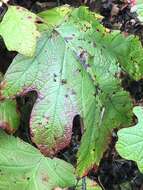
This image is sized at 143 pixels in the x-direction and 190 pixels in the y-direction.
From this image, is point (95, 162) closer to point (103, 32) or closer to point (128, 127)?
point (128, 127)

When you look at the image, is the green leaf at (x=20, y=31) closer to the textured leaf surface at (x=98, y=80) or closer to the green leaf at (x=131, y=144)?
the textured leaf surface at (x=98, y=80)

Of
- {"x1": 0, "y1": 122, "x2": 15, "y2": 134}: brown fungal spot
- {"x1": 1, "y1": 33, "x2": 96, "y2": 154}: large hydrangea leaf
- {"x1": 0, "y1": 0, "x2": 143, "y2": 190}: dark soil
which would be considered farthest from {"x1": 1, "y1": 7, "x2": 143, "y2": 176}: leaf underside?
{"x1": 0, "y1": 0, "x2": 143, "y2": 190}: dark soil

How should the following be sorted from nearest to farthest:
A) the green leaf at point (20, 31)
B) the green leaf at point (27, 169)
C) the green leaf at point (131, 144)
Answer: the green leaf at point (20, 31)
the green leaf at point (131, 144)
the green leaf at point (27, 169)

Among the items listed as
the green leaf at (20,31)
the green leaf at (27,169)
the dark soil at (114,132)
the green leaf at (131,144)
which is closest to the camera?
the green leaf at (20,31)

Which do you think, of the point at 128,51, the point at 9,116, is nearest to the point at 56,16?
the point at 128,51

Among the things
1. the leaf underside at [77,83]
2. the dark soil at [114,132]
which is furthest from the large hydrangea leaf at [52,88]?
the dark soil at [114,132]

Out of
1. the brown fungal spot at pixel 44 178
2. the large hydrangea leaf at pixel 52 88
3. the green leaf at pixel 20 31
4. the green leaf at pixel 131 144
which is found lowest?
the brown fungal spot at pixel 44 178
